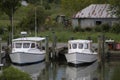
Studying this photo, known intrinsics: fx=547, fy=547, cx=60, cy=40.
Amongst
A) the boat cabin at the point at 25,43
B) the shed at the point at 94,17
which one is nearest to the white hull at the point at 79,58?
the boat cabin at the point at 25,43

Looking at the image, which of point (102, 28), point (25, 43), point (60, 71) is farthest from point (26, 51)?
point (102, 28)

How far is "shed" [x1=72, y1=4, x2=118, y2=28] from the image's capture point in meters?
79.0

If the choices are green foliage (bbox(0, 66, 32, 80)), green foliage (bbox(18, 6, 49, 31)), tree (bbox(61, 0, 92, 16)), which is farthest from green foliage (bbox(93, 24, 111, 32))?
green foliage (bbox(0, 66, 32, 80))

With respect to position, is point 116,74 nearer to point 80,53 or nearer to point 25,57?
point 80,53

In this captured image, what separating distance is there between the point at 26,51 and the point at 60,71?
17.2ft

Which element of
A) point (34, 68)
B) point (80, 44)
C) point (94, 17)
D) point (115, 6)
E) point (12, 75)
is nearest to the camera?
point (12, 75)

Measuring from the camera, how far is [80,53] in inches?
2119

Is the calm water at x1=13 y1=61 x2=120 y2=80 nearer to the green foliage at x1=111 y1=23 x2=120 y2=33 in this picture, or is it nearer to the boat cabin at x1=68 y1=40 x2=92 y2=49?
the boat cabin at x1=68 y1=40 x2=92 y2=49

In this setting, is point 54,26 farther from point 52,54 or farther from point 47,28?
point 52,54

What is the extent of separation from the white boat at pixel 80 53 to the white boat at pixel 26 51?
3025 mm

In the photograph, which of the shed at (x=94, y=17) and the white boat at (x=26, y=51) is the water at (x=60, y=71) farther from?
the shed at (x=94, y=17)

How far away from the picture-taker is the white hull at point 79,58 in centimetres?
5381

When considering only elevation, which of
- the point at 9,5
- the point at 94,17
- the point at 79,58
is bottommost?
the point at 79,58

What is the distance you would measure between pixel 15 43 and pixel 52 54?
13.3ft
